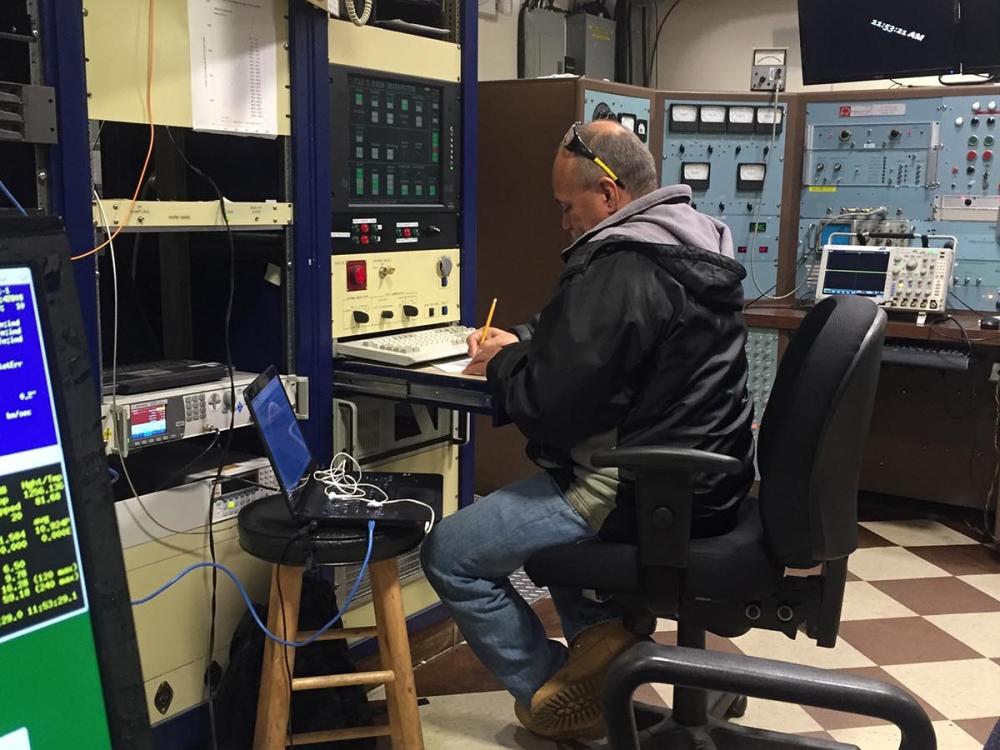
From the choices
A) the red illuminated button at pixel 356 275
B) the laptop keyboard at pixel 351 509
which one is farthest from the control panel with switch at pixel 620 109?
the laptop keyboard at pixel 351 509

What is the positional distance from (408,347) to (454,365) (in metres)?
0.13

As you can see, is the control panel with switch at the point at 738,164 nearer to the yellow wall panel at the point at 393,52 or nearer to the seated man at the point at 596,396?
the yellow wall panel at the point at 393,52

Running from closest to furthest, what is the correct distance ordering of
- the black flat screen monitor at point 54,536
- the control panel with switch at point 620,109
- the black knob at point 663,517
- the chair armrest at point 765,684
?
the black flat screen monitor at point 54,536
the chair armrest at point 765,684
the black knob at point 663,517
the control panel with switch at point 620,109

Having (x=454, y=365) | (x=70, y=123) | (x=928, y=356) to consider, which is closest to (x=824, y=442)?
(x=454, y=365)

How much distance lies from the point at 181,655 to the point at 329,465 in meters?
0.54

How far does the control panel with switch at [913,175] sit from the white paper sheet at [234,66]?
263 cm

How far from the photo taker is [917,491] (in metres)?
3.96

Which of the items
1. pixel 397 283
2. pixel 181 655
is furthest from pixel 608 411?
pixel 181 655

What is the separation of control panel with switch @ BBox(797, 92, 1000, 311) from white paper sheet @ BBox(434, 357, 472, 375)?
89.8 inches

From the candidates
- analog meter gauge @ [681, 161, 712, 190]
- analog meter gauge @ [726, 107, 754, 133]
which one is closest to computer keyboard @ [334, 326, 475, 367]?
analog meter gauge @ [681, 161, 712, 190]

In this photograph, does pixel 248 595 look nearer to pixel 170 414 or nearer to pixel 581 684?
pixel 170 414

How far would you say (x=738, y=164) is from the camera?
13.5 feet

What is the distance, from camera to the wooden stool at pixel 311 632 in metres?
1.88

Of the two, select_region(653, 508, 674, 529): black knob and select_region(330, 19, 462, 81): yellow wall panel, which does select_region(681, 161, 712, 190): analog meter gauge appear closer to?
select_region(330, 19, 462, 81): yellow wall panel
